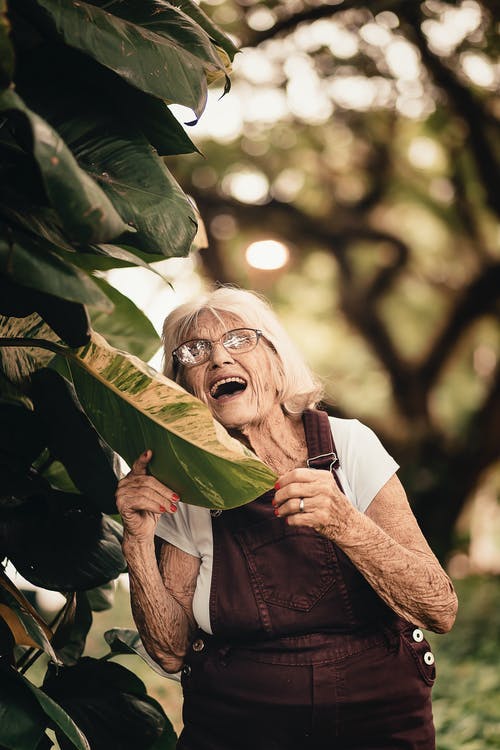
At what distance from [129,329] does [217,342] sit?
21 cm

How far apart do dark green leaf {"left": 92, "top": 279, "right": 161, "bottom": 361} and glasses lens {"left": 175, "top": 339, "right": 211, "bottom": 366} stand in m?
0.08

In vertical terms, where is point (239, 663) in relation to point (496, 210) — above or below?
above

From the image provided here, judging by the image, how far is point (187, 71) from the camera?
1.35 meters

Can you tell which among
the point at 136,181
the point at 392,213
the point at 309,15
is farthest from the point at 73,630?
the point at 392,213

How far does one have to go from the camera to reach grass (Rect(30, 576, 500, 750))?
3.97 metres

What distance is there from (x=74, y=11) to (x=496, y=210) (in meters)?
6.51

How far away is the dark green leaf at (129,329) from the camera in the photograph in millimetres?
1939

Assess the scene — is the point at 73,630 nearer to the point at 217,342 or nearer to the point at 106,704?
the point at 106,704

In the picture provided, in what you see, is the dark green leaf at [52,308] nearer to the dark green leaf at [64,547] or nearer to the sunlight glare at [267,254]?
the dark green leaf at [64,547]

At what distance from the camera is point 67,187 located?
1.01 m

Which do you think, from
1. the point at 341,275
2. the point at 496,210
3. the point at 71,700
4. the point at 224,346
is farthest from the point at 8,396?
the point at 341,275

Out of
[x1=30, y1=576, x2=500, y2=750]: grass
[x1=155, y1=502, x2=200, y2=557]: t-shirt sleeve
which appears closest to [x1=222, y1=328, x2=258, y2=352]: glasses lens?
[x1=155, y1=502, x2=200, y2=557]: t-shirt sleeve

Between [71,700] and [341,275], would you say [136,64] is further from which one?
[341,275]

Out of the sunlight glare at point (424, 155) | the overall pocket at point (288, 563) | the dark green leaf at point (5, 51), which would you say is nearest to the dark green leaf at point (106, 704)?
the overall pocket at point (288, 563)
